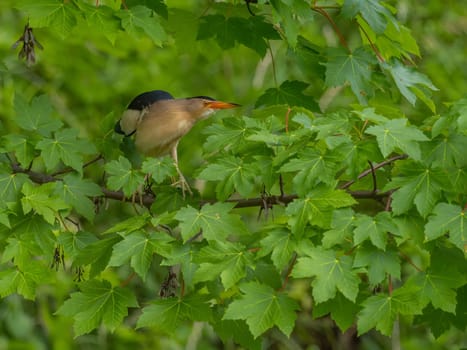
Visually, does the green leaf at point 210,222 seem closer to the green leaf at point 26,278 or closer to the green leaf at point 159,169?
the green leaf at point 159,169

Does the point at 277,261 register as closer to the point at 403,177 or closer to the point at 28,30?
the point at 403,177

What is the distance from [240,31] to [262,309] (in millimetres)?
1073

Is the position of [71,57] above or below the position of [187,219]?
below

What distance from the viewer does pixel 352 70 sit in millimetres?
2773

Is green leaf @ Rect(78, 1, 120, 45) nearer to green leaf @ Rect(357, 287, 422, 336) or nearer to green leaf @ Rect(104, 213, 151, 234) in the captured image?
green leaf @ Rect(104, 213, 151, 234)

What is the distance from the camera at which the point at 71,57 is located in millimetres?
4906

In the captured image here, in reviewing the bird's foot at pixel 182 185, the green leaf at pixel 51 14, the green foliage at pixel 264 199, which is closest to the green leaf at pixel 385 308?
the green foliage at pixel 264 199

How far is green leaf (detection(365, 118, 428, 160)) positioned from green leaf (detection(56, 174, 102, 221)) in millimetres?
817

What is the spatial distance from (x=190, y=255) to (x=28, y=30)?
0.91 meters

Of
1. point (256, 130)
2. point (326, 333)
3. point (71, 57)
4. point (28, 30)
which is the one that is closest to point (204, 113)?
point (256, 130)

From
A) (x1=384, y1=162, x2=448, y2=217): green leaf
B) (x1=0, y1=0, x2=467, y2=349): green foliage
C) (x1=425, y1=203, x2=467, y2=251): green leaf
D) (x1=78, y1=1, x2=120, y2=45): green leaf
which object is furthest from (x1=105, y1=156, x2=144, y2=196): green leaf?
(x1=425, y1=203, x2=467, y2=251): green leaf

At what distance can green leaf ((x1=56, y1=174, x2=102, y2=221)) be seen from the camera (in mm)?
2537

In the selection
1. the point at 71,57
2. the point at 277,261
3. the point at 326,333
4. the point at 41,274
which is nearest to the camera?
the point at 277,261

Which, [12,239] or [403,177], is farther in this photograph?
[12,239]
